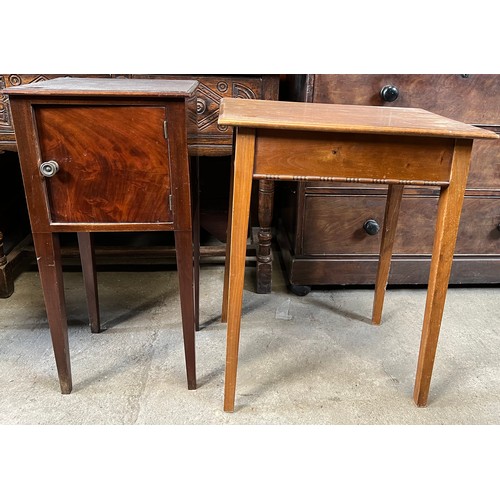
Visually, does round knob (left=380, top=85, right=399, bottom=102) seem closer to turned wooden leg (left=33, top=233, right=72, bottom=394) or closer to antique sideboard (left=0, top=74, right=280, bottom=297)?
antique sideboard (left=0, top=74, right=280, bottom=297)

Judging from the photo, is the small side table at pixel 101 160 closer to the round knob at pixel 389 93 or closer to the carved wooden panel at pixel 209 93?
the carved wooden panel at pixel 209 93

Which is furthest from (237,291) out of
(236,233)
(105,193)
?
(105,193)

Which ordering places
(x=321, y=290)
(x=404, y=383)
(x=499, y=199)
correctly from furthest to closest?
(x=321, y=290) < (x=499, y=199) < (x=404, y=383)

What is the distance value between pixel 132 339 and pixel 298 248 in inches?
25.6

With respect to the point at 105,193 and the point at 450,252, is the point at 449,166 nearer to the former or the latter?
the point at 450,252

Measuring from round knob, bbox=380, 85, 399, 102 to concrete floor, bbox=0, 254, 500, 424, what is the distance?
710 millimetres

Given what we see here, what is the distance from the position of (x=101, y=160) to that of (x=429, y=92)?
1.07 meters

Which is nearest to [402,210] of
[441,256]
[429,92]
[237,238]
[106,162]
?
[429,92]

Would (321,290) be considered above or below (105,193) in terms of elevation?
below

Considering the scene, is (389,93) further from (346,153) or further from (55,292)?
(55,292)

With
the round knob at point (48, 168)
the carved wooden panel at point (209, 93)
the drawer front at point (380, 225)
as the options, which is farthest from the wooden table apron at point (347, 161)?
the drawer front at point (380, 225)

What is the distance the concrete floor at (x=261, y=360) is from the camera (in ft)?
3.50

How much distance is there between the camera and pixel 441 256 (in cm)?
99

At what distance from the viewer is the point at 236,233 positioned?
946mm
